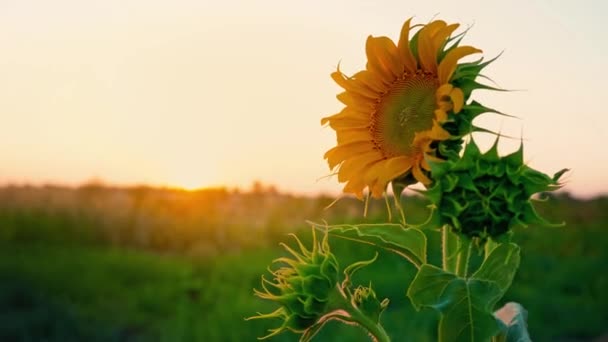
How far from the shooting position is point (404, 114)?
4.52 ft

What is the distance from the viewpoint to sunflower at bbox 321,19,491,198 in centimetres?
127

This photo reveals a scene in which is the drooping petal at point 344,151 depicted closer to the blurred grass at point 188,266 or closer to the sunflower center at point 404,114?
the sunflower center at point 404,114

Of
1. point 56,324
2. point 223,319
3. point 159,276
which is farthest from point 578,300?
point 56,324

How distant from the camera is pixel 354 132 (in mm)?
1417

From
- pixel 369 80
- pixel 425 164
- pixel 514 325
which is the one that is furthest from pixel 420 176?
pixel 514 325

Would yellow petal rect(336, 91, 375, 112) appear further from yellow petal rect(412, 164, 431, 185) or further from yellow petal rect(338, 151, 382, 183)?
yellow petal rect(412, 164, 431, 185)

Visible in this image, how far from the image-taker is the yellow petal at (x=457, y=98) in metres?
1.23

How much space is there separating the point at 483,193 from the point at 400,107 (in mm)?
276

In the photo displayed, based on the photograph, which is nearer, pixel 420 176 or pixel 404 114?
pixel 420 176

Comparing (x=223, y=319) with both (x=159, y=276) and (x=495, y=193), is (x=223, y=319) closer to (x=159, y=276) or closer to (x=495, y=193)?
(x=159, y=276)

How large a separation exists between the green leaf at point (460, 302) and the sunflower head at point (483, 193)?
0.11 metres

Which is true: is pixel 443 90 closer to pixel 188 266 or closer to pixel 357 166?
pixel 357 166

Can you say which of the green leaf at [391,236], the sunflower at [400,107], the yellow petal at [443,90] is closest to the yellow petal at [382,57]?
the sunflower at [400,107]

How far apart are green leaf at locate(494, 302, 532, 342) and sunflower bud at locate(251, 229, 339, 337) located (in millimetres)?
282
